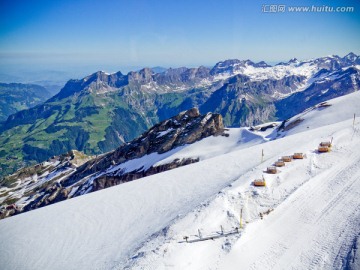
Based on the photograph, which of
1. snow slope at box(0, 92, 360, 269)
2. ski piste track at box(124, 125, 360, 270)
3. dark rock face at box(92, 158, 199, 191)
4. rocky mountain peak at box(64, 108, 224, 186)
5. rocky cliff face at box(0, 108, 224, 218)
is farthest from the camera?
rocky mountain peak at box(64, 108, 224, 186)

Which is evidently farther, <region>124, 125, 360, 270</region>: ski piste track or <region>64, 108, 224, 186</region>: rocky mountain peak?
<region>64, 108, 224, 186</region>: rocky mountain peak

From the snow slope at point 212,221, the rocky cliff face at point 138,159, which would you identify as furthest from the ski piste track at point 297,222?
the rocky cliff face at point 138,159

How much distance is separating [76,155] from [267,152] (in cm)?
14889

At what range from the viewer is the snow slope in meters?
17.9

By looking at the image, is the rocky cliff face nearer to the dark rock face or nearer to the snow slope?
the dark rock face

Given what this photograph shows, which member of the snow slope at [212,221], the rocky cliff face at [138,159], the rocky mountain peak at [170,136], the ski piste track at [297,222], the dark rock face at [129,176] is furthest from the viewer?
the rocky mountain peak at [170,136]

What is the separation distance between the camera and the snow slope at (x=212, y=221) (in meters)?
17.9

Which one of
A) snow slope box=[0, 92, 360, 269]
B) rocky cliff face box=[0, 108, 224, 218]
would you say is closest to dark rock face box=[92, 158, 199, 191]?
rocky cliff face box=[0, 108, 224, 218]

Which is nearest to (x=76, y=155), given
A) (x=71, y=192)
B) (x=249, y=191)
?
(x=71, y=192)

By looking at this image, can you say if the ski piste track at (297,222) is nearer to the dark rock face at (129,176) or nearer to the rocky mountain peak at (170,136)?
the dark rock face at (129,176)

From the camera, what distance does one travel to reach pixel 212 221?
70.9 feet

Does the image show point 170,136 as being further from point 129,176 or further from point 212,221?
point 212,221

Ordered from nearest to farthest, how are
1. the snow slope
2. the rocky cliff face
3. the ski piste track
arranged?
1. the ski piste track
2. the snow slope
3. the rocky cliff face

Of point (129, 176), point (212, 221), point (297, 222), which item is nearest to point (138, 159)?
point (129, 176)
